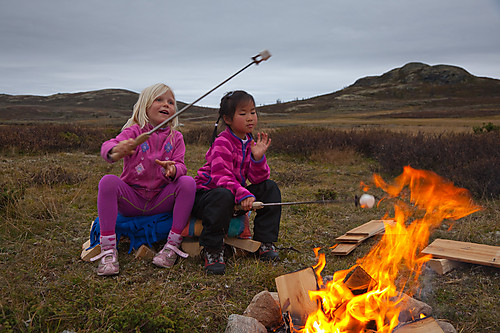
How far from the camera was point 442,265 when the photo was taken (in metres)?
3.33

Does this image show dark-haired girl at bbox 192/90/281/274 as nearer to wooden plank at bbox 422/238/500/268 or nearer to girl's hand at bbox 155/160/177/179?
girl's hand at bbox 155/160/177/179

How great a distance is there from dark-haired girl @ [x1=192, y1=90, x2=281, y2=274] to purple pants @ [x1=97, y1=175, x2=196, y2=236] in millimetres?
163

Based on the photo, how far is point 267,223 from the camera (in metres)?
3.68

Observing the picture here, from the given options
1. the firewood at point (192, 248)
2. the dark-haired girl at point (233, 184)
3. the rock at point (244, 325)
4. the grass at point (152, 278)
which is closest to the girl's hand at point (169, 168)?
the dark-haired girl at point (233, 184)

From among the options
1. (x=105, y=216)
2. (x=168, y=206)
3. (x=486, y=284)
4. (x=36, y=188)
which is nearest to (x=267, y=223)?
(x=168, y=206)

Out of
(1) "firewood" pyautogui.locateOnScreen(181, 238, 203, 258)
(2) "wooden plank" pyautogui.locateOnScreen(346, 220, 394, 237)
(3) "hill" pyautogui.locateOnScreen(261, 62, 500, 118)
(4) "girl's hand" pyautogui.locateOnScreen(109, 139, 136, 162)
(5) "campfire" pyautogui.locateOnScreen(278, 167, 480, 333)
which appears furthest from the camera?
(3) "hill" pyautogui.locateOnScreen(261, 62, 500, 118)

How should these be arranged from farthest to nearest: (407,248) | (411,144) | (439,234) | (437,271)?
1. (411,144)
2. (439,234)
3. (407,248)
4. (437,271)

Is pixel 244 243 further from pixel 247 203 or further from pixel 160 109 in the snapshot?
pixel 160 109

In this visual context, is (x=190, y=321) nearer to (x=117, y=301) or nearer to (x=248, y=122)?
(x=117, y=301)

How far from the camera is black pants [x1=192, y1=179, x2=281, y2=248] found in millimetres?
3330

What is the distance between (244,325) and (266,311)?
0.31 m

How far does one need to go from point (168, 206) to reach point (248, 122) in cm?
113

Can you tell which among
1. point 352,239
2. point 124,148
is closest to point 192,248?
point 124,148

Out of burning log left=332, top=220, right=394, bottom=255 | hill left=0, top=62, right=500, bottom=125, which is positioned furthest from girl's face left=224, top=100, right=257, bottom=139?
hill left=0, top=62, right=500, bottom=125
